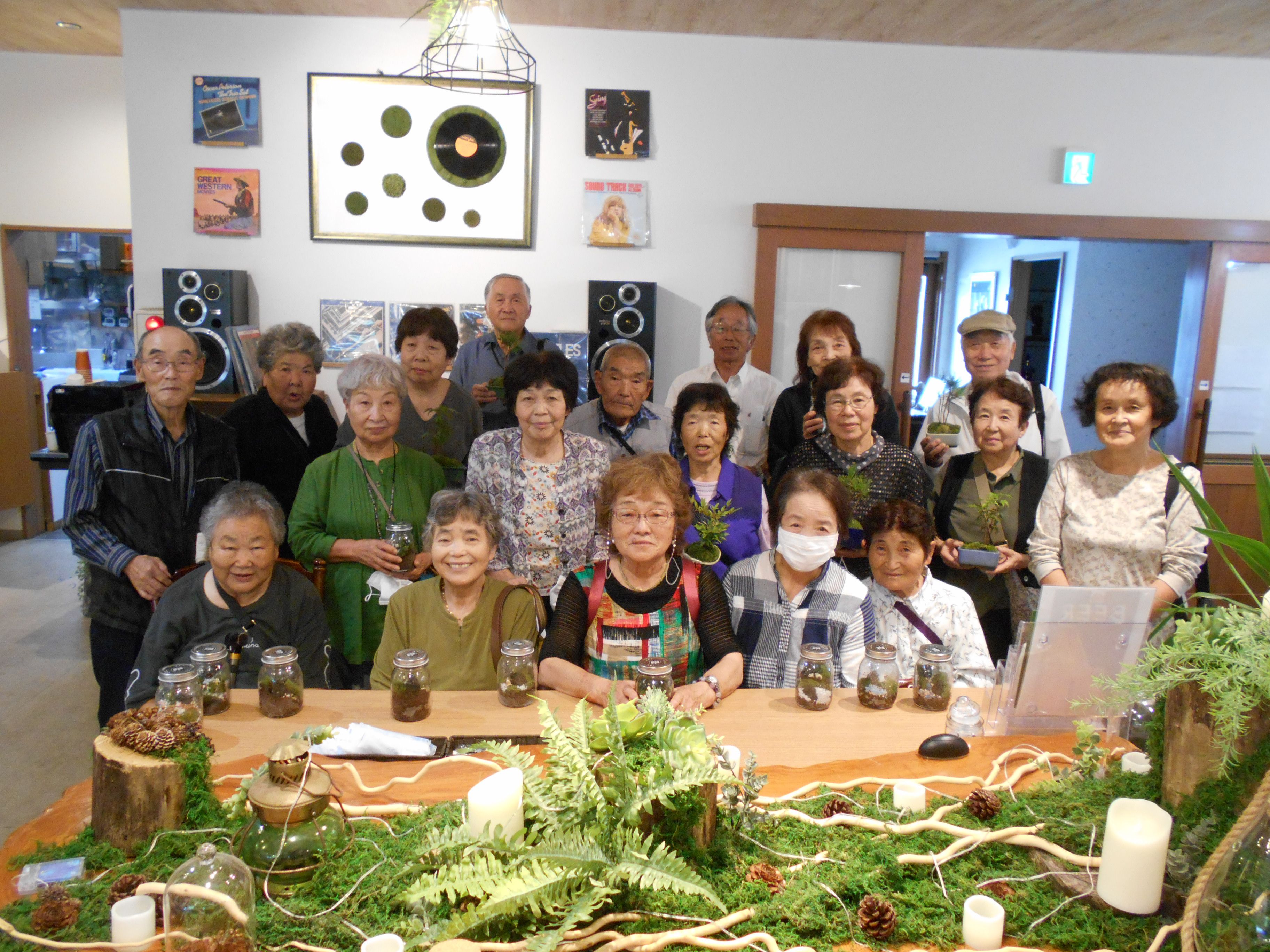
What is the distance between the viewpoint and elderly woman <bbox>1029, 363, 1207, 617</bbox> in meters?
2.71

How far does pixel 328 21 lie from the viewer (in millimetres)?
4695

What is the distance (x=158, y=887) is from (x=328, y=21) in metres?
4.62

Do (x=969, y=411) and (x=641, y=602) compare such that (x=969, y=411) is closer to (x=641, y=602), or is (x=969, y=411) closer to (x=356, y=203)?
(x=641, y=602)

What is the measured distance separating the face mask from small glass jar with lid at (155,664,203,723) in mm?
1417

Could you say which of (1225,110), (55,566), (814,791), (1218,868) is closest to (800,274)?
(1225,110)

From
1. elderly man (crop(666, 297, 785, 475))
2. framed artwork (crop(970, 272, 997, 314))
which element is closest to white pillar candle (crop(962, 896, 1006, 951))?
elderly man (crop(666, 297, 785, 475))

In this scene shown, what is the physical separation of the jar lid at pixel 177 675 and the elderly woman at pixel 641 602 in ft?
2.60

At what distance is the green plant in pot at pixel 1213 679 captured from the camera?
1166mm

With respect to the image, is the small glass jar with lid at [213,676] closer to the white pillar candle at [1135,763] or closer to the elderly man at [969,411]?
the white pillar candle at [1135,763]

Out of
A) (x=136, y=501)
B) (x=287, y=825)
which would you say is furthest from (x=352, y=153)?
(x=287, y=825)

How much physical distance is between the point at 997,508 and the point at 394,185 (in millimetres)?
3534

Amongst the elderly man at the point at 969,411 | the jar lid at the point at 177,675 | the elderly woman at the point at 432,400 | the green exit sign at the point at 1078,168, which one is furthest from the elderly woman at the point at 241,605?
the green exit sign at the point at 1078,168

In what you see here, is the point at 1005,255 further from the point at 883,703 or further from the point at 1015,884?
the point at 1015,884

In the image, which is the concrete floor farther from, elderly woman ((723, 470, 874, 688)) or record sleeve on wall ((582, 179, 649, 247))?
record sleeve on wall ((582, 179, 649, 247))
